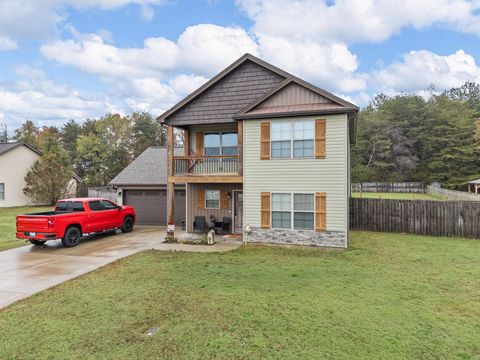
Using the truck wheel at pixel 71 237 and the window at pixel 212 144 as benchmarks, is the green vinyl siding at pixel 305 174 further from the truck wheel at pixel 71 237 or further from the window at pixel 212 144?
the truck wheel at pixel 71 237

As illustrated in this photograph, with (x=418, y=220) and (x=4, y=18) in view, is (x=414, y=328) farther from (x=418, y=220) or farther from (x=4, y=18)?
(x=4, y=18)

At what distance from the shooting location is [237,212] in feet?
46.6

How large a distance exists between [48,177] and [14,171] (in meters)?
2.95

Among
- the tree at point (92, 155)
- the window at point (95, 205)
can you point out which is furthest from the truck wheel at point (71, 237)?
the tree at point (92, 155)

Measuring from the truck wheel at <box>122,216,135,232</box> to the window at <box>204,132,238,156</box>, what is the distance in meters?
5.15

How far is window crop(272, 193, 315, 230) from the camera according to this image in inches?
451

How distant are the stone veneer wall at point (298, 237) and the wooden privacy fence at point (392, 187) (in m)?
38.5

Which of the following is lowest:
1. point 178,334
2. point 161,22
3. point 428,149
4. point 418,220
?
point 178,334

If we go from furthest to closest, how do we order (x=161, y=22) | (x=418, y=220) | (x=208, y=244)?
1. (x=161, y=22)
2. (x=418, y=220)
3. (x=208, y=244)

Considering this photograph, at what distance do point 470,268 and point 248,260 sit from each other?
6.35m

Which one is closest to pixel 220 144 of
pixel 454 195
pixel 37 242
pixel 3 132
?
pixel 37 242

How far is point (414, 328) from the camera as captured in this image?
5086 millimetres

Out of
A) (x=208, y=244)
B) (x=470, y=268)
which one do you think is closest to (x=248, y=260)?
(x=208, y=244)

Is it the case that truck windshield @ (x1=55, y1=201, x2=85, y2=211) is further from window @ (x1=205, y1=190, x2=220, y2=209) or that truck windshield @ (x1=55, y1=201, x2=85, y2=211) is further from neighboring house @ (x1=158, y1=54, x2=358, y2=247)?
window @ (x1=205, y1=190, x2=220, y2=209)
